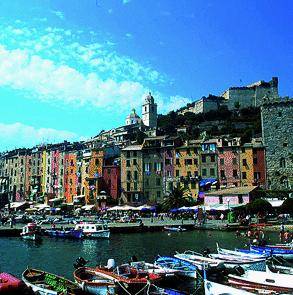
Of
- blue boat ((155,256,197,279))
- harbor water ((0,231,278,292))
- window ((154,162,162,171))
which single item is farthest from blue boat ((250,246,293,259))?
window ((154,162,162,171))

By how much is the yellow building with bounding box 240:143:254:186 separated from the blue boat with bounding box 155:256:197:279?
2151 inches

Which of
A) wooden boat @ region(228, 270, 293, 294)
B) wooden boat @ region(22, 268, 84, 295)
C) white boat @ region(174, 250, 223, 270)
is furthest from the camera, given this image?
white boat @ region(174, 250, 223, 270)

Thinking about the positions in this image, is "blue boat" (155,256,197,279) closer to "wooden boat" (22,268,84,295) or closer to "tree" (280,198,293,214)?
"wooden boat" (22,268,84,295)

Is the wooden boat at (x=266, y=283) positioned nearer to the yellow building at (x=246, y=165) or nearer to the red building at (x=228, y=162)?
the yellow building at (x=246, y=165)

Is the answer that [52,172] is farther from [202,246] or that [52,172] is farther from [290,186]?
[202,246]

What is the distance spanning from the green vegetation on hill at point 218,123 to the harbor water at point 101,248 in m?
66.4

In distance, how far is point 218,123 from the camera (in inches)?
5556

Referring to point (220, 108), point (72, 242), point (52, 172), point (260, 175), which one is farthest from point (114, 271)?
point (220, 108)

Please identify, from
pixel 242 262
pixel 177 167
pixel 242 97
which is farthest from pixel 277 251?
pixel 242 97

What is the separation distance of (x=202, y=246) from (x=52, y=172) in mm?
80668

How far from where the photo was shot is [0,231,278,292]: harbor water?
37875 mm

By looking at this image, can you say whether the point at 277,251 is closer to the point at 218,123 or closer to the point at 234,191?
the point at 234,191

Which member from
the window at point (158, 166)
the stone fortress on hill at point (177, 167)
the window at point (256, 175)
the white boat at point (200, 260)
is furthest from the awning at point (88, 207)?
the white boat at point (200, 260)

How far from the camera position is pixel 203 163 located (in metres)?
87.1
